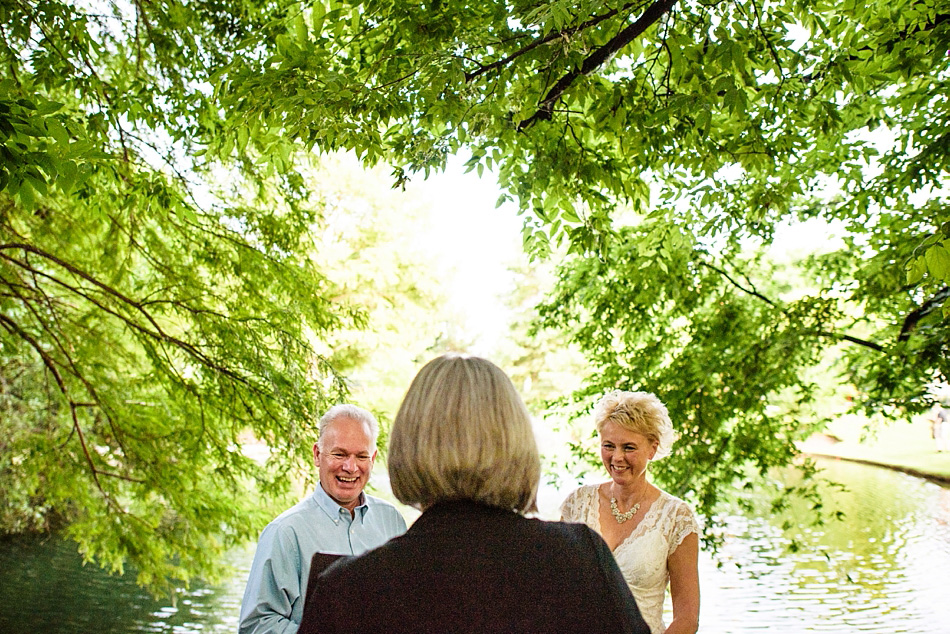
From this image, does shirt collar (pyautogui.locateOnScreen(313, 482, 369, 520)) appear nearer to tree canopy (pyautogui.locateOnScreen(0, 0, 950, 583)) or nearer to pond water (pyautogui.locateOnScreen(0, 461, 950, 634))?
tree canopy (pyautogui.locateOnScreen(0, 0, 950, 583))

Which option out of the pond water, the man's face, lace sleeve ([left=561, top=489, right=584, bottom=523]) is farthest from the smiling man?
the pond water

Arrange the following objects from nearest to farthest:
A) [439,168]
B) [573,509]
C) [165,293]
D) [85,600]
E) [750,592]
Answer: [573,509] → [439,168] → [165,293] → [85,600] → [750,592]

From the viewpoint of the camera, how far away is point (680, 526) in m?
3.01

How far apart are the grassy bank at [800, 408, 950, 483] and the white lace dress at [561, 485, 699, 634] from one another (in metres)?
25.8

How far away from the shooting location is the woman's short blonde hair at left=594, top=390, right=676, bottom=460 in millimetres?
3145

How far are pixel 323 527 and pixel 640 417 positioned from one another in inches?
50.5

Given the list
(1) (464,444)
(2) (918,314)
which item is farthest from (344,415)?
(2) (918,314)

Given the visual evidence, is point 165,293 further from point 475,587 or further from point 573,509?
point 475,587

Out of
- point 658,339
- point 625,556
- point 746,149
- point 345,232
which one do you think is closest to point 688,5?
point 746,149

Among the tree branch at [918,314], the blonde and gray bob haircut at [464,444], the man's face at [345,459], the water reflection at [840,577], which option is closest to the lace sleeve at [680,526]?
the man's face at [345,459]

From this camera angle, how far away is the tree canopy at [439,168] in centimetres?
357

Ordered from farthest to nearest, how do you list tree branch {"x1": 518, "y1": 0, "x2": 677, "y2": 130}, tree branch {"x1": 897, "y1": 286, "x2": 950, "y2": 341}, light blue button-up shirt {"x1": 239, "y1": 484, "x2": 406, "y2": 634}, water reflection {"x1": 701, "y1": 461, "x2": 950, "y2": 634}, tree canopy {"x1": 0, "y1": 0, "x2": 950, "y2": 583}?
water reflection {"x1": 701, "y1": 461, "x2": 950, "y2": 634} → tree branch {"x1": 897, "y1": 286, "x2": 950, "y2": 341} → tree canopy {"x1": 0, "y1": 0, "x2": 950, "y2": 583} → tree branch {"x1": 518, "y1": 0, "x2": 677, "y2": 130} → light blue button-up shirt {"x1": 239, "y1": 484, "x2": 406, "y2": 634}

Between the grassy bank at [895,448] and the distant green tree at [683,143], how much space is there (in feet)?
72.6

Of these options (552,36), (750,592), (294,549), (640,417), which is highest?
(552,36)
